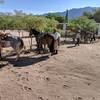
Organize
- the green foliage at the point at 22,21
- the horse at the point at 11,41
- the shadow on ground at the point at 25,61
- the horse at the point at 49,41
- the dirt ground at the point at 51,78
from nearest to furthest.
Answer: the dirt ground at the point at 51,78 < the shadow on ground at the point at 25,61 < the horse at the point at 11,41 < the horse at the point at 49,41 < the green foliage at the point at 22,21

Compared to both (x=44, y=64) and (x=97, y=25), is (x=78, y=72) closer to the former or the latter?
(x=44, y=64)

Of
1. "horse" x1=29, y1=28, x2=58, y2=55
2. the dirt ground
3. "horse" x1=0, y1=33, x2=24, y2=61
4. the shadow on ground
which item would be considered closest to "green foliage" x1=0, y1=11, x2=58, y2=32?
"horse" x1=29, y1=28, x2=58, y2=55

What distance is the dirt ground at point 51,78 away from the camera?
31.0 ft

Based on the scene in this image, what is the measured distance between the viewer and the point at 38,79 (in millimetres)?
11227

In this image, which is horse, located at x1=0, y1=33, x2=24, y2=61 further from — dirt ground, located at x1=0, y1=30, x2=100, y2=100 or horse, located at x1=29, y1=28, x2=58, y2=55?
horse, located at x1=29, y1=28, x2=58, y2=55

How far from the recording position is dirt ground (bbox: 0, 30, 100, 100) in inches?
372

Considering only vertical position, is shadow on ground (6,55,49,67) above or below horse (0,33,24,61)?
below

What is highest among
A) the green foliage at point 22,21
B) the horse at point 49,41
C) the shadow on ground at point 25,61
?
the green foliage at point 22,21

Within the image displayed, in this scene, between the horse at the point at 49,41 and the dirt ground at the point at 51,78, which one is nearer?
the dirt ground at the point at 51,78

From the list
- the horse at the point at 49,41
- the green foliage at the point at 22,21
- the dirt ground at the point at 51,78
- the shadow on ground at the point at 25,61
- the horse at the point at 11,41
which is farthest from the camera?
the green foliage at the point at 22,21

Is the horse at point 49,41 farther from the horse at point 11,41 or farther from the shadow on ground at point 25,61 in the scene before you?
the horse at point 11,41

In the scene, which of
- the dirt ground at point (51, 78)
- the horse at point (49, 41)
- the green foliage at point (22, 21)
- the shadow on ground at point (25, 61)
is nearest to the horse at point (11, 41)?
the shadow on ground at point (25, 61)

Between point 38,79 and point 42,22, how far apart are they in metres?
10.3

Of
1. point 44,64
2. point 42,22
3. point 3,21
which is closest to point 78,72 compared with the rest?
point 44,64
